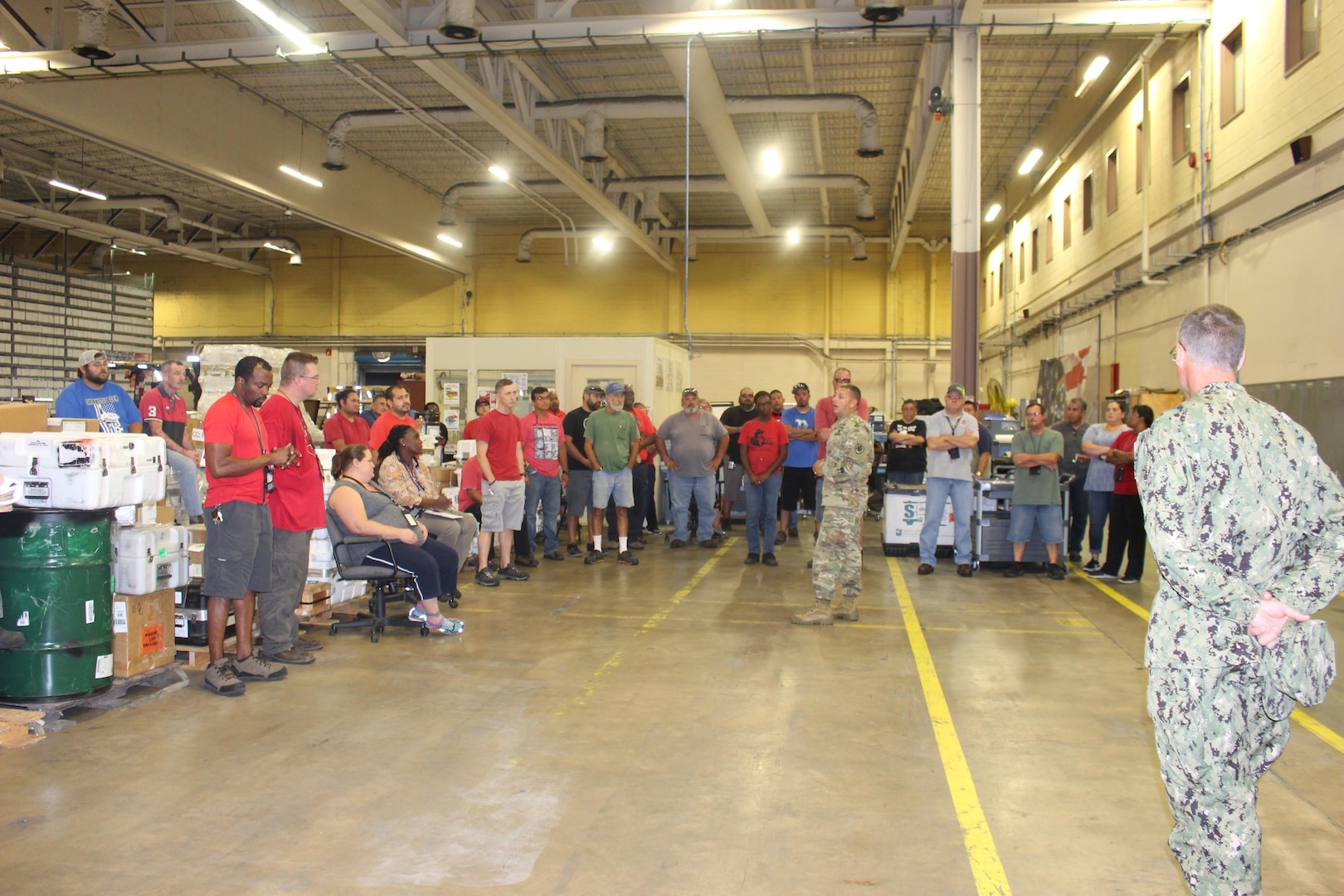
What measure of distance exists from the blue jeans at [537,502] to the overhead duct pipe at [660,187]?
10.5 metres

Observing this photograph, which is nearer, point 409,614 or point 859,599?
point 409,614

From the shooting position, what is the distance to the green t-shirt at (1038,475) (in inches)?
328

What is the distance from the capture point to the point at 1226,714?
2.23 metres

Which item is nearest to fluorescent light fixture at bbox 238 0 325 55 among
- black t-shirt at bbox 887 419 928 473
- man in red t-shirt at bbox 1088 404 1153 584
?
black t-shirt at bbox 887 419 928 473

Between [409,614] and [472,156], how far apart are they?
13.4 meters

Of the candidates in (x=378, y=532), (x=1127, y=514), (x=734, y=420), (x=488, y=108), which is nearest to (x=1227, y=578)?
(x=378, y=532)

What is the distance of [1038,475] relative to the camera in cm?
845

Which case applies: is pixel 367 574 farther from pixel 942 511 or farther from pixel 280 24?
pixel 280 24

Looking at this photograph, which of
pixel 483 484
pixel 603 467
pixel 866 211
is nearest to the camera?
pixel 483 484

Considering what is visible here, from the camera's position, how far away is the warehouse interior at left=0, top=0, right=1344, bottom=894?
10.7 feet

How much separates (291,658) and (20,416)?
6.47 ft

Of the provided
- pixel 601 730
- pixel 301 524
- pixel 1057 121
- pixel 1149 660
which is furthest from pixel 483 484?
pixel 1057 121

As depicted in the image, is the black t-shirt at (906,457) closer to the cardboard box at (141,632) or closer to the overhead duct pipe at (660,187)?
the cardboard box at (141,632)

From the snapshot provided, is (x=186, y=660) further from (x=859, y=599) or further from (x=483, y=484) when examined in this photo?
(x=859, y=599)
